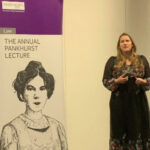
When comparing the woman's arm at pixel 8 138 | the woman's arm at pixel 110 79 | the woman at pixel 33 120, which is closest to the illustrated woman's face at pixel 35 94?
the woman at pixel 33 120

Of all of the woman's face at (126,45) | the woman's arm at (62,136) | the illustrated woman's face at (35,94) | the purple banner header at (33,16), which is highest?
the purple banner header at (33,16)

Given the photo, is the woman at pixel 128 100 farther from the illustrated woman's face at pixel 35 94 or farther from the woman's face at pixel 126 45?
the illustrated woman's face at pixel 35 94

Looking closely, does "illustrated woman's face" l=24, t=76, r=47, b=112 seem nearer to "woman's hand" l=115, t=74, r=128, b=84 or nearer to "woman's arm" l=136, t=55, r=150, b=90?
"woman's hand" l=115, t=74, r=128, b=84

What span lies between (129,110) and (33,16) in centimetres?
116

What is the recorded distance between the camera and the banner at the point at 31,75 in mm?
2477

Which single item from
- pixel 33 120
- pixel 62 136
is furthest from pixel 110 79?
pixel 33 120

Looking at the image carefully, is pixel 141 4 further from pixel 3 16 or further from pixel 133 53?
pixel 3 16

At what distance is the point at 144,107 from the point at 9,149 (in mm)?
1200

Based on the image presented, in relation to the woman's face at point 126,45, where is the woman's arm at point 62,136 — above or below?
below

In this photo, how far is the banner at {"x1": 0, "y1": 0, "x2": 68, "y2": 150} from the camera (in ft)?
8.13

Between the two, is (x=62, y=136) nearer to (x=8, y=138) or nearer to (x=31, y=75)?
(x=8, y=138)

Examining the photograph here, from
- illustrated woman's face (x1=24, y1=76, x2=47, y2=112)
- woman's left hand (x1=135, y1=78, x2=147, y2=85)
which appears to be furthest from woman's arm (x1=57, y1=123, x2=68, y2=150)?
woman's left hand (x1=135, y1=78, x2=147, y2=85)

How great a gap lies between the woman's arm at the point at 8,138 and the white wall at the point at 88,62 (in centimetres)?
109

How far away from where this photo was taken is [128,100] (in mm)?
2939
